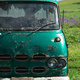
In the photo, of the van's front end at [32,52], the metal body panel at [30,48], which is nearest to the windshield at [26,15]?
the van's front end at [32,52]

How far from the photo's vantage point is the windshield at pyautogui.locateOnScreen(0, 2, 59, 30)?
4.84 metres

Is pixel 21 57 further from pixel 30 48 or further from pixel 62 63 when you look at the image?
pixel 62 63

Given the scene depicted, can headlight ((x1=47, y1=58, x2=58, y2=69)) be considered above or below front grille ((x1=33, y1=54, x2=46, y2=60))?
below

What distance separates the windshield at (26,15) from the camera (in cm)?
484

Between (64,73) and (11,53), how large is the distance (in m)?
1.10

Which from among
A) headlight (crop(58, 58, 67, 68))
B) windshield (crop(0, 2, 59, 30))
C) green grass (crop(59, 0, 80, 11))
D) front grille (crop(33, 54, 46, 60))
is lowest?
headlight (crop(58, 58, 67, 68))

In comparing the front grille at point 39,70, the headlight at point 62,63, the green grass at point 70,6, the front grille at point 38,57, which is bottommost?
the front grille at point 39,70

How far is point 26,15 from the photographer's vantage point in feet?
16.3

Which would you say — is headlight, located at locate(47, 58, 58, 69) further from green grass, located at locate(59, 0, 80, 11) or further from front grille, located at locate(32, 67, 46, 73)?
green grass, located at locate(59, 0, 80, 11)

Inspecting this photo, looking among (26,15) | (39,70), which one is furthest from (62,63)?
(26,15)

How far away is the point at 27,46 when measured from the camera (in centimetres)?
446

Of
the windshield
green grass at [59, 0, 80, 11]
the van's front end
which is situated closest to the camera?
the van's front end

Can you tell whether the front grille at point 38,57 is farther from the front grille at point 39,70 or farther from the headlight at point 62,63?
the headlight at point 62,63

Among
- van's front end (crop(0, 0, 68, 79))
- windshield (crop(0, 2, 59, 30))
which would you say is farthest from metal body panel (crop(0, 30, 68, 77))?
windshield (crop(0, 2, 59, 30))
